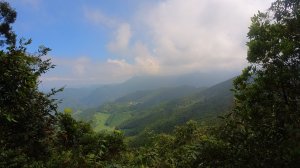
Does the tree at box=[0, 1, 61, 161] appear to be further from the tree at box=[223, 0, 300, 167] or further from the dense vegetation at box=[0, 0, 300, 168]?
the tree at box=[223, 0, 300, 167]

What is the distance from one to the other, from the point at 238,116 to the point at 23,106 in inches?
371

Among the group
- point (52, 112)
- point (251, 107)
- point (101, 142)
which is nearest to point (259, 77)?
point (251, 107)

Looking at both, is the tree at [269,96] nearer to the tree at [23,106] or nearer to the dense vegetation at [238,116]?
the dense vegetation at [238,116]

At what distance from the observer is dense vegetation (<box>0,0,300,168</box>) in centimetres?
866

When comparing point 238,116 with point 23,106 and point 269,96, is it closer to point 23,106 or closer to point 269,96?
point 269,96

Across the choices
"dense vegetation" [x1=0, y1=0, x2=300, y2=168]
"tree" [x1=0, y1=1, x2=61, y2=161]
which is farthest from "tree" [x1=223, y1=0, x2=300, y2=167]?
"tree" [x1=0, y1=1, x2=61, y2=161]

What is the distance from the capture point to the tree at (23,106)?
10758 mm

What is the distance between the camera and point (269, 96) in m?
13.6

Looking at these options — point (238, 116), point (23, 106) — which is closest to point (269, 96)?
point (238, 116)

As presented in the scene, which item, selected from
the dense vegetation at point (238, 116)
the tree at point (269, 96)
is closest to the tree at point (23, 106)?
the dense vegetation at point (238, 116)

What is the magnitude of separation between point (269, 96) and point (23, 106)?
11.0 meters

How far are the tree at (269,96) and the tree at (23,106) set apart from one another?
7.63m

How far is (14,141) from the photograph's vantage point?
13.7 m

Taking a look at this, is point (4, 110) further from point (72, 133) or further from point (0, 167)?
point (72, 133)
